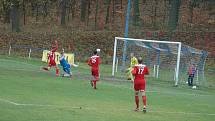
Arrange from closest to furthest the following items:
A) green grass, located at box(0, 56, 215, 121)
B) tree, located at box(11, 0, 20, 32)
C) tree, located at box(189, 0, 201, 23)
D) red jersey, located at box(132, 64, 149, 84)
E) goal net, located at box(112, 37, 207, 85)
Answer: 1. green grass, located at box(0, 56, 215, 121)
2. red jersey, located at box(132, 64, 149, 84)
3. goal net, located at box(112, 37, 207, 85)
4. tree, located at box(11, 0, 20, 32)
5. tree, located at box(189, 0, 201, 23)

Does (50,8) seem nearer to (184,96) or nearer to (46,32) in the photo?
(46,32)

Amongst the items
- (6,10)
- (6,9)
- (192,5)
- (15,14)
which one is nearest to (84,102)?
(15,14)

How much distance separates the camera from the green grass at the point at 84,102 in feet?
61.6

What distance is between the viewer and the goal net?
4069cm

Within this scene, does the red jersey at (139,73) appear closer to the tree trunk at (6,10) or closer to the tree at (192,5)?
the tree trunk at (6,10)

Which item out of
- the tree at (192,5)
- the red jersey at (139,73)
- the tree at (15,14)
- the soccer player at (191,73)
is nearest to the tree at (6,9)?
the tree at (15,14)

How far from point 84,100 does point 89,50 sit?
36268mm

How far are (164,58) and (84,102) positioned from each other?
21985 mm

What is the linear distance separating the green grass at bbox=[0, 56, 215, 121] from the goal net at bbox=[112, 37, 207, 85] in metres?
8.35

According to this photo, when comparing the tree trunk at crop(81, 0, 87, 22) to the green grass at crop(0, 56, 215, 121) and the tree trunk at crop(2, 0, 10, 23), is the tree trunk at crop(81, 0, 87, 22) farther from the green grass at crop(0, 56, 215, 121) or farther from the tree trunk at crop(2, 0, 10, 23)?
the green grass at crop(0, 56, 215, 121)

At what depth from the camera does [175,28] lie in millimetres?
63469

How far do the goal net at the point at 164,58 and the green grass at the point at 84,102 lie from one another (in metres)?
8.35

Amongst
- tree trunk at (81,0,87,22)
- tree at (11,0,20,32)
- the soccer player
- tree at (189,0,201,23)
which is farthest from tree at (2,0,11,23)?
the soccer player

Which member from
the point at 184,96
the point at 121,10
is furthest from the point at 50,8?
the point at 184,96
